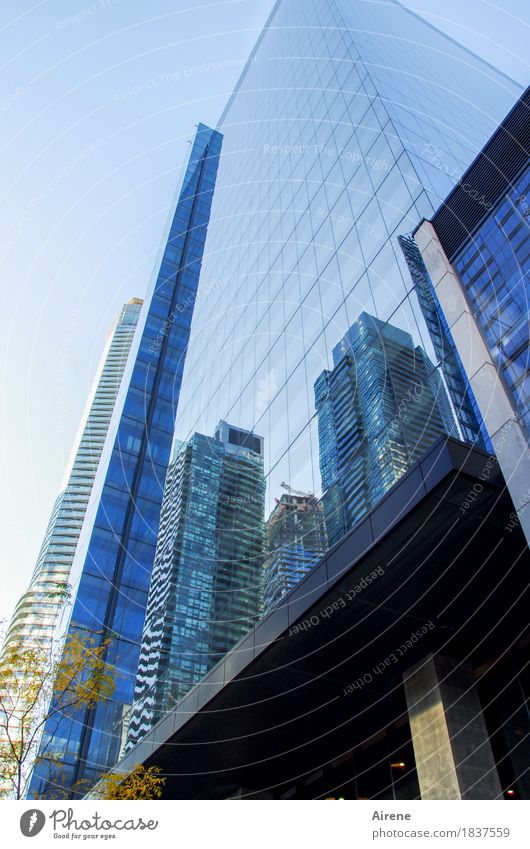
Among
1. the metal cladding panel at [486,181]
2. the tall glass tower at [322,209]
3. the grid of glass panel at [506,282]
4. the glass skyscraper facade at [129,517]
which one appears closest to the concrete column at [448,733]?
the tall glass tower at [322,209]

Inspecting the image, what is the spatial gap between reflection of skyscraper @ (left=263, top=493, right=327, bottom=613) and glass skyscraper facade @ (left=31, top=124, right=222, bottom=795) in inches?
641

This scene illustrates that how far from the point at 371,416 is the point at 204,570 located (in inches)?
490

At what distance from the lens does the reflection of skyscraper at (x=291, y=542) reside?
1844 centimetres

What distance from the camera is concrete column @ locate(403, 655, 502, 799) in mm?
14008

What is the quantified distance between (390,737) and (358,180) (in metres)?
18.5

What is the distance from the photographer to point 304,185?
3003 centimetres

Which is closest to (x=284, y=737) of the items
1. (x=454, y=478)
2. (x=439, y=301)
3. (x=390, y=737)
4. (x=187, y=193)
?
(x=390, y=737)

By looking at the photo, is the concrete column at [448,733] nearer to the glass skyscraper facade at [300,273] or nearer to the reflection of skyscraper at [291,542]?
the reflection of skyscraper at [291,542]

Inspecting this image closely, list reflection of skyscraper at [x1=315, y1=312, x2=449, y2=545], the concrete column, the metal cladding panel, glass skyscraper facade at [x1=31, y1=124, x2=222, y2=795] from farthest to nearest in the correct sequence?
glass skyscraper facade at [x1=31, y1=124, x2=222, y2=795] → the metal cladding panel → reflection of skyscraper at [x1=315, y1=312, x2=449, y2=545] → the concrete column

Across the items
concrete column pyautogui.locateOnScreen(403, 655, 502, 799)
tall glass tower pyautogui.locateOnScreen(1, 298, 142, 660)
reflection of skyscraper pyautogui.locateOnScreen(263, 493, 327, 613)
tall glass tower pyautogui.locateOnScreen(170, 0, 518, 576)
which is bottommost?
concrete column pyautogui.locateOnScreen(403, 655, 502, 799)

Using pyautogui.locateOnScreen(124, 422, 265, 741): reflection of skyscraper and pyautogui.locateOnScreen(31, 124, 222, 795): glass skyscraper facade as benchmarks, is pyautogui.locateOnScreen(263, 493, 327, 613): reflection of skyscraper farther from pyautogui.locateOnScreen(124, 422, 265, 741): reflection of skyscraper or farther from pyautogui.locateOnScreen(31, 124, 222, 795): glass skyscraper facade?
pyautogui.locateOnScreen(31, 124, 222, 795): glass skyscraper facade

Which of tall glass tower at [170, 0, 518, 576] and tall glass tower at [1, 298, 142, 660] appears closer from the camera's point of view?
tall glass tower at [170, 0, 518, 576]

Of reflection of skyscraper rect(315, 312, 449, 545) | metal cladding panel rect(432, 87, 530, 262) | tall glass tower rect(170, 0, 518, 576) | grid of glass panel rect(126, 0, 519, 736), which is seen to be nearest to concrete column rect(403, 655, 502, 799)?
reflection of skyscraper rect(315, 312, 449, 545)

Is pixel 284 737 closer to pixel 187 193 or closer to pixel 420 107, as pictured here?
pixel 420 107
